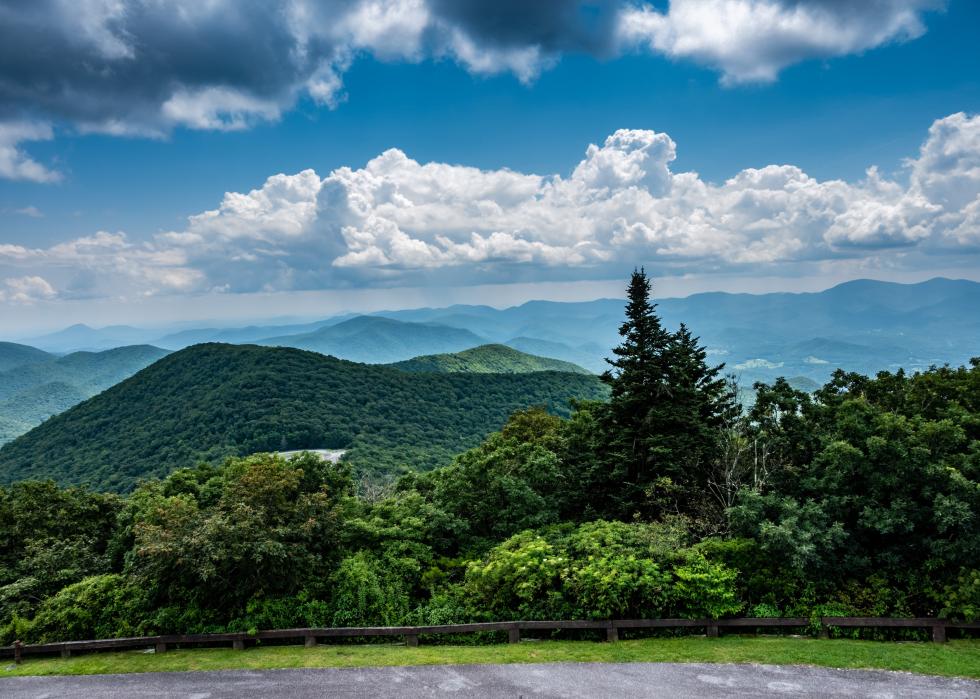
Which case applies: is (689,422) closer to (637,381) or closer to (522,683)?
(637,381)

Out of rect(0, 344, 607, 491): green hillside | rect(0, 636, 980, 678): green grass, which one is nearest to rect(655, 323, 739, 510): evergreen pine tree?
rect(0, 636, 980, 678): green grass

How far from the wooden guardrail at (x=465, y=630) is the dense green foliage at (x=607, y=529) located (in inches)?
15.9

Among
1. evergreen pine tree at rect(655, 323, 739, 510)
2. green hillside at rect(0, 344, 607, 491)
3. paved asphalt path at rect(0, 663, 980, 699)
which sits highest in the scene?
evergreen pine tree at rect(655, 323, 739, 510)

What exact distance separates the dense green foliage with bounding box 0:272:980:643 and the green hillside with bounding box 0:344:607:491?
77814 mm

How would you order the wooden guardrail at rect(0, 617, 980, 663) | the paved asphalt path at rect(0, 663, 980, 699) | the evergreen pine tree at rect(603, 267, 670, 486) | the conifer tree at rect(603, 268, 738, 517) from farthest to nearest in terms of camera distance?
the evergreen pine tree at rect(603, 267, 670, 486)
the conifer tree at rect(603, 268, 738, 517)
the wooden guardrail at rect(0, 617, 980, 663)
the paved asphalt path at rect(0, 663, 980, 699)

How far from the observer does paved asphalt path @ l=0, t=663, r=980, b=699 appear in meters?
11.2

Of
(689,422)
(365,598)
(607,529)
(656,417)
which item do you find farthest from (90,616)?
(689,422)

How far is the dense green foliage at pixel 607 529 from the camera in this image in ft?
48.1

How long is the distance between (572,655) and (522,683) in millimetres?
1825

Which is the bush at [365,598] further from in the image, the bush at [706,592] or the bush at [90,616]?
the bush at [706,592]

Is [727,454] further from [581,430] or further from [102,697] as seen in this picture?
[102,697]

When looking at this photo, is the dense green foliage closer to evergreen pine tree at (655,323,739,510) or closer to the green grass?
evergreen pine tree at (655,323,739,510)

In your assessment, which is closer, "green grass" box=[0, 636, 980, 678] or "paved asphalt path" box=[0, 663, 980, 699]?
"paved asphalt path" box=[0, 663, 980, 699]

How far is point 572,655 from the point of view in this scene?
13.3 metres
